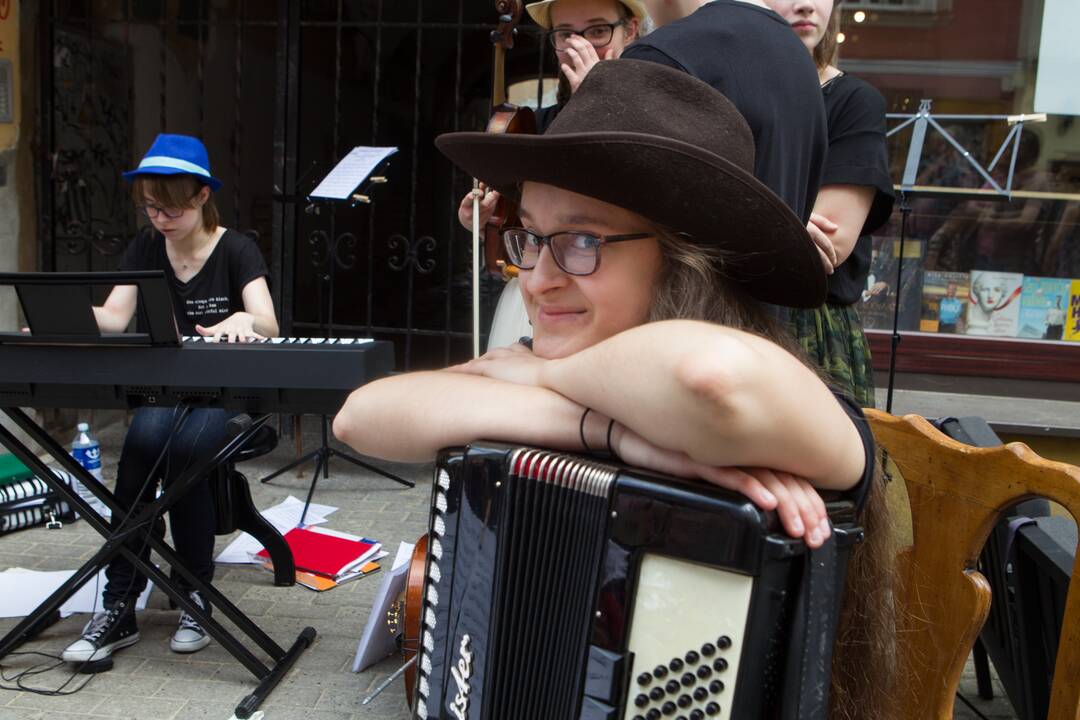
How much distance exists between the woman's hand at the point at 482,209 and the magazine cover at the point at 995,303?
299 cm

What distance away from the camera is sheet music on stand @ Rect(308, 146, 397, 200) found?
409cm

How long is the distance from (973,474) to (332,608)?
246 cm

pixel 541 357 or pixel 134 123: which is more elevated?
pixel 134 123

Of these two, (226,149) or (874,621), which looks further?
(226,149)

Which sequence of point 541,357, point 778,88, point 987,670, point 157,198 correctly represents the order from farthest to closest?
point 157,198, point 987,670, point 778,88, point 541,357

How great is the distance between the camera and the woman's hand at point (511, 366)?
4.37 ft

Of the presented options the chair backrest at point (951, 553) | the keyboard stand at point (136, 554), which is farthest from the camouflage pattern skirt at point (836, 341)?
the keyboard stand at point (136, 554)

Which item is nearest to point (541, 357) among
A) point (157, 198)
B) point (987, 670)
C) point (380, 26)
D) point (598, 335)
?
point (598, 335)

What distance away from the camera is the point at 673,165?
117 cm

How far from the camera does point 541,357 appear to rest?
1400 millimetres

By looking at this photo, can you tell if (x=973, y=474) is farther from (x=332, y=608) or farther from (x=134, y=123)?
(x=134, y=123)

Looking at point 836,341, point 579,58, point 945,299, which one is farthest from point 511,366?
point 945,299

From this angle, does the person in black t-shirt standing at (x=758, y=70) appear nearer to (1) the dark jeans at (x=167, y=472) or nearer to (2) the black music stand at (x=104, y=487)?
(2) the black music stand at (x=104, y=487)

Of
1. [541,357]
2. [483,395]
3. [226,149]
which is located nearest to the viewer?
[483,395]
